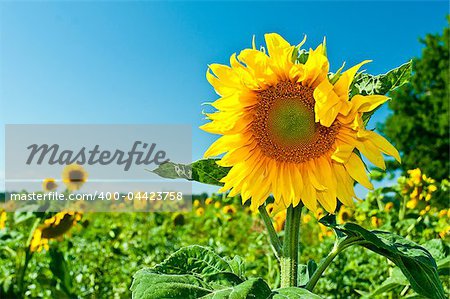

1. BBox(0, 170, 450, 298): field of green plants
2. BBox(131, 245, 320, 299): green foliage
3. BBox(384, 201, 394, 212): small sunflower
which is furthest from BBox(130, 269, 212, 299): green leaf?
BBox(384, 201, 394, 212): small sunflower

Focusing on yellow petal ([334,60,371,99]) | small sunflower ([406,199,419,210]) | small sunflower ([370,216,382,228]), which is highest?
small sunflower ([406,199,419,210])

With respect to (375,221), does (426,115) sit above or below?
above

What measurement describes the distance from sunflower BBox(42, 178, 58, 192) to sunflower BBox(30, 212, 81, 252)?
45 centimetres

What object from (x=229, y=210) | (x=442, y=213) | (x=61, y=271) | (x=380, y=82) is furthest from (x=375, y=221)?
(x=380, y=82)

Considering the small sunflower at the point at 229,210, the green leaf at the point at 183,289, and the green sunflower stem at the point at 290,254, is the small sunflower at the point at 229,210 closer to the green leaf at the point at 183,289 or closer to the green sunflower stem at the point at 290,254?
the green sunflower stem at the point at 290,254

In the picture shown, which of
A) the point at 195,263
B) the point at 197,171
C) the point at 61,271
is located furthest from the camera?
the point at 61,271

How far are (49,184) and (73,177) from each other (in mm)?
307

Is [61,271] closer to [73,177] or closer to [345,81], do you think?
[73,177]

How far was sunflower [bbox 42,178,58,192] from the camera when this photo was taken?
153 inches

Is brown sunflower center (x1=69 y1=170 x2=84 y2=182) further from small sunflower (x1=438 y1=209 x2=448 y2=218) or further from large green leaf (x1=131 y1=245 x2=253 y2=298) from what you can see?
large green leaf (x1=131 y1=245 x2=253 y2=298)

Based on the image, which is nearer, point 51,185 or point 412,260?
point 412,260

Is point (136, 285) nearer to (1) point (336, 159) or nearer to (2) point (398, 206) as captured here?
(1) point (336, 159)

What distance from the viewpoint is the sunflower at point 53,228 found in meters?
3.29

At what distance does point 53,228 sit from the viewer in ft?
11.3
